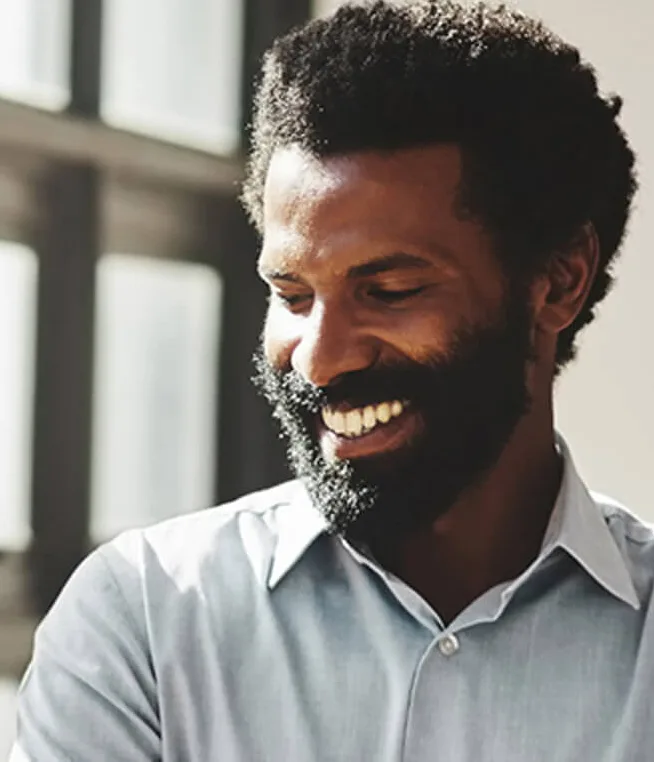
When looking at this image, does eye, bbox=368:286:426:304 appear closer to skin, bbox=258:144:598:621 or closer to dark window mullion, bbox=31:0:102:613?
skin, bbox=258:144:598:621

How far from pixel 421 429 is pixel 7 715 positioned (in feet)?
2.76

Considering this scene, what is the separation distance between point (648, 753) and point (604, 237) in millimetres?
479

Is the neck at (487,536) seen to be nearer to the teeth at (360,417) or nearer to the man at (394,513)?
the man at (394,513)

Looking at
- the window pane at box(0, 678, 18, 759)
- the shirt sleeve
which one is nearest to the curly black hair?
the shirt sleeve

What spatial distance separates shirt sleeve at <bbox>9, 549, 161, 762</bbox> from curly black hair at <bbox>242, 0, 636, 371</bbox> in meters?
0.39

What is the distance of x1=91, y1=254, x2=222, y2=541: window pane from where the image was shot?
199 cm

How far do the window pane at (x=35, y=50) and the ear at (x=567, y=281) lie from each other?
2.66ft

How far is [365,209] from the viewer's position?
1.20 meters

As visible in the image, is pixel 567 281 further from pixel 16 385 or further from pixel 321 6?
pixel 321 6

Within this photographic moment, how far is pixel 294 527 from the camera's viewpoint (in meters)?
1.29

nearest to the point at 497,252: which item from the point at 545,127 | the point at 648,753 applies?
the point at 545,127

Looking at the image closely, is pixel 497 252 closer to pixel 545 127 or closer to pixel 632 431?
pixel 545 127

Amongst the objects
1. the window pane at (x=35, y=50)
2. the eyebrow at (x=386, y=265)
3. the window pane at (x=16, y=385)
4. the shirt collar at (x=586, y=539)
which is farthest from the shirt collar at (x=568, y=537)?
the window pane at (x=35, y=50)

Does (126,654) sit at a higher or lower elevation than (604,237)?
lower
